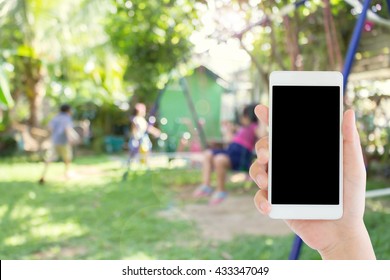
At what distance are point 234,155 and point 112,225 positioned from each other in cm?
51

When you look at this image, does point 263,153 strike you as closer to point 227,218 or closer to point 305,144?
point 305,144

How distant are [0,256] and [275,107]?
0.95m

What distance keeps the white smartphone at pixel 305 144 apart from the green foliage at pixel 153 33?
1.04 m

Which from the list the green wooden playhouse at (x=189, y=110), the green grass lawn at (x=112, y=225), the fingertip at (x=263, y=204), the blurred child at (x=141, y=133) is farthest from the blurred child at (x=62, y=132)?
the fingertip at (x=263, y=204)

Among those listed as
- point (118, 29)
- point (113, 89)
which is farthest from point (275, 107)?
point (113, 89)

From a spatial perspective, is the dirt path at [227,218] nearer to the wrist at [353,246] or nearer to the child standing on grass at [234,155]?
the child standing on grass at [234,155]

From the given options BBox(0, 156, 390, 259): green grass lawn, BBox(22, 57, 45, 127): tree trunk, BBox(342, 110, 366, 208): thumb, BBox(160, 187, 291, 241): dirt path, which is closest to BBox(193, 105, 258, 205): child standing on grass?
BBox(160, 187, 291, 241): dirt path

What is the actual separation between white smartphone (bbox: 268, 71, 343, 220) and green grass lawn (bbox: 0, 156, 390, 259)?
70 cm

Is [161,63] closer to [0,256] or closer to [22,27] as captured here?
[0,256]

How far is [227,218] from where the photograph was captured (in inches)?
63.6

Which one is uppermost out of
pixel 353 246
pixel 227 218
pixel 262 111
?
pixel 262 111

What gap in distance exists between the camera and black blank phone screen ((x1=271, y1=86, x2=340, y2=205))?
17.3 inches

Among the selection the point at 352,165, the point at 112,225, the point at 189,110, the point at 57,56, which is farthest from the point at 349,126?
the point at 57,56

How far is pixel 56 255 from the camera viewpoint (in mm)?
1208
